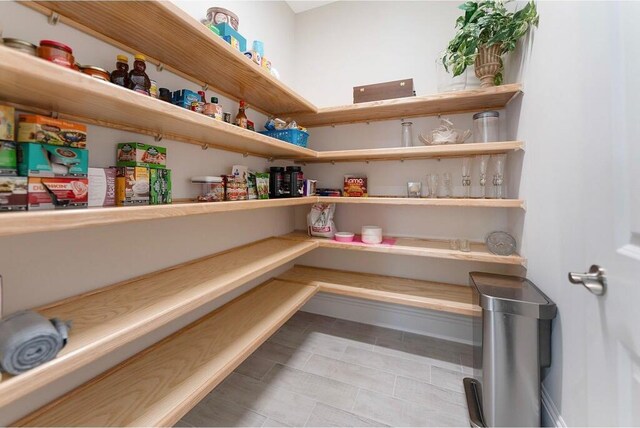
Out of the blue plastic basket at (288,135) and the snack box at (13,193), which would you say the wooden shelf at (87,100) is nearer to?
the snack box at (13,193)

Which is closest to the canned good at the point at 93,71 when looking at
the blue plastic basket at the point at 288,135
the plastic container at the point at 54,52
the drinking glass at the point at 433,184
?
the plastic container at the point at 54,52

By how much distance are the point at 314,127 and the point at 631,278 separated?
6.76ft

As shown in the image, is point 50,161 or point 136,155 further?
point 136,155

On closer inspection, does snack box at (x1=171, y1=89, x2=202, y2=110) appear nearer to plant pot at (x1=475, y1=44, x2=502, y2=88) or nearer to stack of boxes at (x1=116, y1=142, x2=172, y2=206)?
stack of boxes at (x1=116, y1=142, x2=172, y2=206)

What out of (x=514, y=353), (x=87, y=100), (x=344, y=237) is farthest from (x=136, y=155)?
(x=514, y=353)

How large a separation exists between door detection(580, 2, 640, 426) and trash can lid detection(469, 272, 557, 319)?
0.68 ft

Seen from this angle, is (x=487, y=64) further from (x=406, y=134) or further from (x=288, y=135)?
(x=288, y=135)

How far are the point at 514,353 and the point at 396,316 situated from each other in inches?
39.5

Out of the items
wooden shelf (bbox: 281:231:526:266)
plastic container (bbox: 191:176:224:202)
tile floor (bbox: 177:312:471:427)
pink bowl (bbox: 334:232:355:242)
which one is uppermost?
plastic container (bbox: 191:176:224:202)

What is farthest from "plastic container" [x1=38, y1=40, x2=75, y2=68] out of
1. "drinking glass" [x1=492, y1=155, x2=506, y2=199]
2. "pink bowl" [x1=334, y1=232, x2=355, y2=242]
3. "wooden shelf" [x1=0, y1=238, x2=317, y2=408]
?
"drinking glass" [x1=492, y1=155, x2=506, y2=199]

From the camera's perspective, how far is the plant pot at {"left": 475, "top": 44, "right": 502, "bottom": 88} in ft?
4.75

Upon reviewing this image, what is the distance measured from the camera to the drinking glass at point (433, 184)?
176 cm

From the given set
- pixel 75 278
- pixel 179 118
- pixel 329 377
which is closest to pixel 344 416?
pixel 329 377

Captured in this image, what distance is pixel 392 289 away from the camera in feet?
5.89
